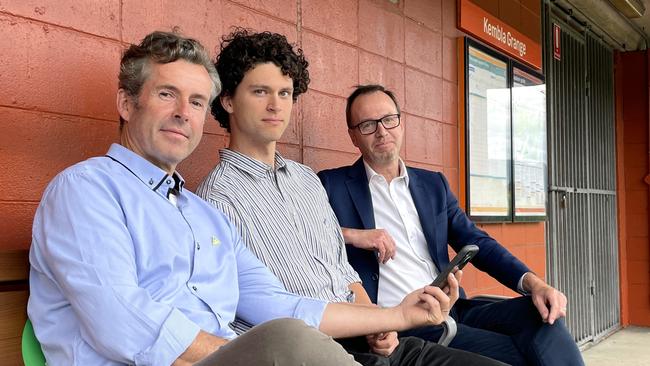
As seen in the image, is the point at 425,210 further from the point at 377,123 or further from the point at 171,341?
the point at 171,341

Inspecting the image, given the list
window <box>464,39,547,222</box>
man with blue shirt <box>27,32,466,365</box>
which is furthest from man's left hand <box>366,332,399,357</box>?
window <box>464,39,547,222</box>

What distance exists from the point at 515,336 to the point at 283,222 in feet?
2.93

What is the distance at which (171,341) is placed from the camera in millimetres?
1279

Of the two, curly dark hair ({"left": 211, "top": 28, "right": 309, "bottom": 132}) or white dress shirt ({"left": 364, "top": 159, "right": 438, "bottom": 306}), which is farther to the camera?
white dress shirt ({"left": 364, "top": 159, "right": 438, "bottom": 306})

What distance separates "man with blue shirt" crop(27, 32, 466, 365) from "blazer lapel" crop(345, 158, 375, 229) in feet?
2.36

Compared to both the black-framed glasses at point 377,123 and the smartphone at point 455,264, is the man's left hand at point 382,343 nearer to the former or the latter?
the smartphone at point 455,264

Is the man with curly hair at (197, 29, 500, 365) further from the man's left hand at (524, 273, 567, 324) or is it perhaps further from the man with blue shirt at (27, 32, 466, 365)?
the man's left hand at (524, 273, 567, 324)

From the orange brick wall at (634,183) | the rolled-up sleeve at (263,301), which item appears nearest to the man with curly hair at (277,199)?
the rolled-up sleeve at (263,301)

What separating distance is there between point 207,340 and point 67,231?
344 millimetres

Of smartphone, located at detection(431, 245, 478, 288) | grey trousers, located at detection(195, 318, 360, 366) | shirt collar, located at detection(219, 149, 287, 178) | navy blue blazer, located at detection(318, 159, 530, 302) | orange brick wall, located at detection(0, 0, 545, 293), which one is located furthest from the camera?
navy blue blazer, located at detection(318, 159, 530, 302)

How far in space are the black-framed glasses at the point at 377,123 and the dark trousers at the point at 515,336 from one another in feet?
2.47

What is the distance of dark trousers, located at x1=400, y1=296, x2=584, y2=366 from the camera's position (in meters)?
2.10

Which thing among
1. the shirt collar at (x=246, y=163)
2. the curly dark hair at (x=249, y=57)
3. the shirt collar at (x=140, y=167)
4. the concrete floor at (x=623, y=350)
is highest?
the curly dark hair at (x=249, y=57)

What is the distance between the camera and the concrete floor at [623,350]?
17.0 feet
